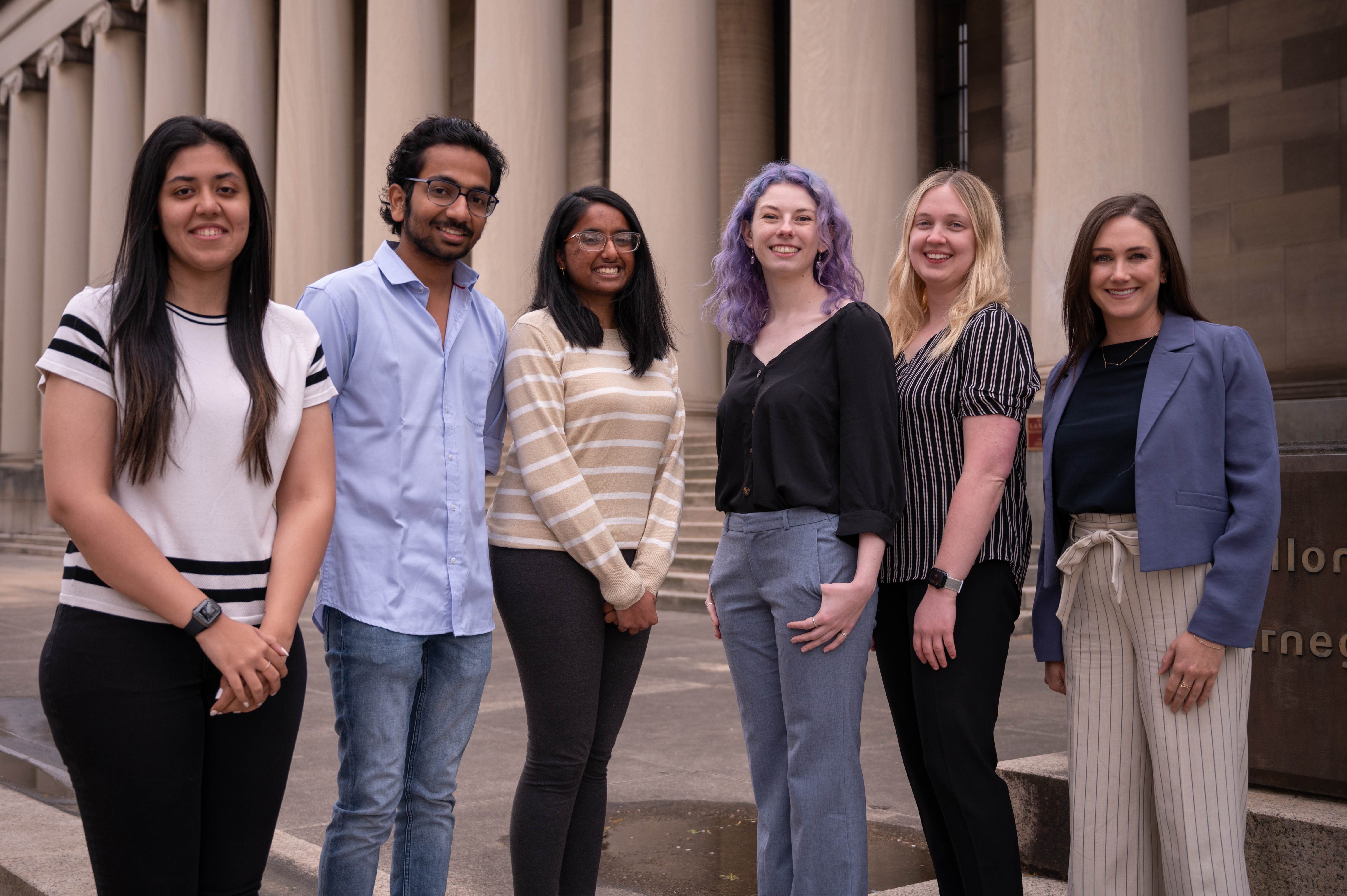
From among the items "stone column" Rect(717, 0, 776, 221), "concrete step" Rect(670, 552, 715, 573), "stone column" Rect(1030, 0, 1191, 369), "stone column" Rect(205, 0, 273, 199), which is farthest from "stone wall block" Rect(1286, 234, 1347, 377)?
"stone column" Rect(205, 0, 273, 199)

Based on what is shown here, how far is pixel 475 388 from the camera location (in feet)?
11.2

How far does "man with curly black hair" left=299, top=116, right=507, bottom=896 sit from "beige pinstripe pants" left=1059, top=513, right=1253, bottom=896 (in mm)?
1678

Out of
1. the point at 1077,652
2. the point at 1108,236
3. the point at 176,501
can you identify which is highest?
the point at 1108,236

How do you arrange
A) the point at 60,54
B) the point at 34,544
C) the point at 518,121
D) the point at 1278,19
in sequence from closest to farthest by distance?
the point at 1278,19 < the point at 518,121 < the point at 34,544 < the point at 60,54

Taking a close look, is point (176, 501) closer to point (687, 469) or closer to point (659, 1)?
point (687, 469)

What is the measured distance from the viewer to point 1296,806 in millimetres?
3791

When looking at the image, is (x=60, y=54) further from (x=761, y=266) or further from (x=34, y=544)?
(x=761, y=266)

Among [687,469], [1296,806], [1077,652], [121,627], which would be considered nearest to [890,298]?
[1077,652]

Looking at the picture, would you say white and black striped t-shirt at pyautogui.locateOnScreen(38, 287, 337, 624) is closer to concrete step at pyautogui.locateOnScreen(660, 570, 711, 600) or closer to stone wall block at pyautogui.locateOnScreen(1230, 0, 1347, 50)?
concrete step at pyautogui.locateOnScreen(660, 570, 711, 600)

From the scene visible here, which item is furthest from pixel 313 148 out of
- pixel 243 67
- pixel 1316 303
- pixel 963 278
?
pixel 963 278

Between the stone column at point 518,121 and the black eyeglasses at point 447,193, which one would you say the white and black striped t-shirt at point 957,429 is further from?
the stone column at point 518,121

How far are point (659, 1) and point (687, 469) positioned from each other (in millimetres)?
7029

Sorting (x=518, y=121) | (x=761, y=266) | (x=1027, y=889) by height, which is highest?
(x=518, y=121)

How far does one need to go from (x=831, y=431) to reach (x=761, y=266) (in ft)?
2.19
